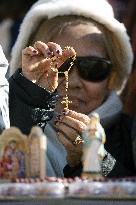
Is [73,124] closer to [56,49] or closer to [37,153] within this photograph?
[56,49]

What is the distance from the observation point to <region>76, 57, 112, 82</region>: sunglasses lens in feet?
13.8

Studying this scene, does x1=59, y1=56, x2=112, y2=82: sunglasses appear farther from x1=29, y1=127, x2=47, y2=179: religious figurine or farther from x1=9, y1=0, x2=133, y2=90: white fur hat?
x1=29, y1=127, x2=47, y2=179: religious figurine

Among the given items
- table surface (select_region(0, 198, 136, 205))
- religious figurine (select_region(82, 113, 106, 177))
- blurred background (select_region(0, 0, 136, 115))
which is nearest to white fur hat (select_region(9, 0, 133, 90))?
blurred background (select_region(0, 0, 136, 115))

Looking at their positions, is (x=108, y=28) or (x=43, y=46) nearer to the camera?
(x=43, y=46)

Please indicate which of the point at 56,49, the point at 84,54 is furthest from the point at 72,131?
the point at 84,54

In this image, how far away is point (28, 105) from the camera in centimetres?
337

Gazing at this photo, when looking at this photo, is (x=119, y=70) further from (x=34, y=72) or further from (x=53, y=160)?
(x=34, y=72)

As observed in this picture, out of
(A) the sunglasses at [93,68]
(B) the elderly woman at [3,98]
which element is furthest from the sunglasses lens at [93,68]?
(B) the elderly woman at [3,98]

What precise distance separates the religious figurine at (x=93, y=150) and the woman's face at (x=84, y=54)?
56.8 inches

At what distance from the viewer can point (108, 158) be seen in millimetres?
3504

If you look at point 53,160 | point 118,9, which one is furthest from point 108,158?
point 118,9

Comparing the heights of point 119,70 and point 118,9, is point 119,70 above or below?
below

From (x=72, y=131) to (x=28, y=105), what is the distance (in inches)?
8.3

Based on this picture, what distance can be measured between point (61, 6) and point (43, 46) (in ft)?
3.74
